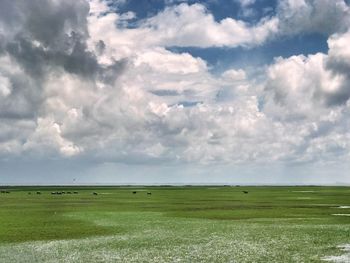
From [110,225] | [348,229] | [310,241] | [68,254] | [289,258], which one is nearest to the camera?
[289,258]

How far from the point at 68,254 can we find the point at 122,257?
4.86 m

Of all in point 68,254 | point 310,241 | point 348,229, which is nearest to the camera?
point 68,254

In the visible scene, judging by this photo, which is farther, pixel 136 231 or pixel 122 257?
pixel 136 231

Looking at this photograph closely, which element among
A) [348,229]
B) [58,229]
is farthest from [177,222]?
[348,229]

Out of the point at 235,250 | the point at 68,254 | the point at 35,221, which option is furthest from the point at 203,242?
the point at 35,221

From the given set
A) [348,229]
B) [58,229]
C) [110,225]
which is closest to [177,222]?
[110,225]

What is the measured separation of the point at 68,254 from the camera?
134 feet

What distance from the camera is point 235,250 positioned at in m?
42.3

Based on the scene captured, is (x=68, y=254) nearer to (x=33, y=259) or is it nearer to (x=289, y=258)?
(x=33, y=259)

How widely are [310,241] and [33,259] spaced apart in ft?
82.9

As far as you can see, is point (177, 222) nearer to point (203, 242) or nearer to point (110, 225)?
point (110, 225)

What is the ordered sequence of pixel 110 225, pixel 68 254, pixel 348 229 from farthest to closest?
pixel 110 225 < pixel 348 229 < pixel 68 254

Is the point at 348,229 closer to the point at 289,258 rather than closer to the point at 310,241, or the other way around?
the point at 310,241

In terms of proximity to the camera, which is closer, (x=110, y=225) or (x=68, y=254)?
(x=68, y=254)
